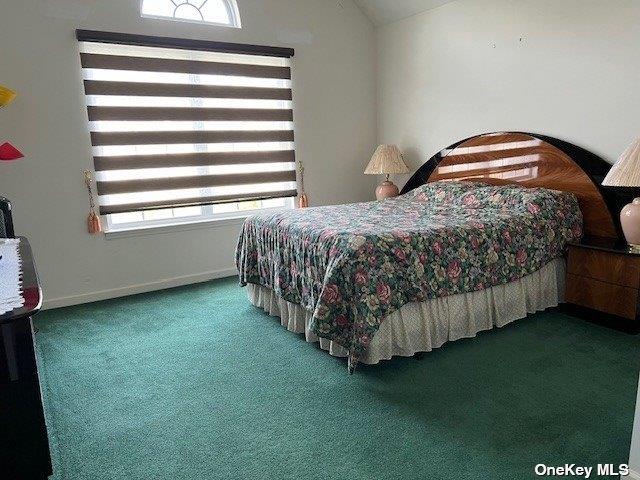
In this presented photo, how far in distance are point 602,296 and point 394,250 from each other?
1.51 m

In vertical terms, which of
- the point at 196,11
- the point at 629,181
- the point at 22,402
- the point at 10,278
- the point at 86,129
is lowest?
the point at 22,402

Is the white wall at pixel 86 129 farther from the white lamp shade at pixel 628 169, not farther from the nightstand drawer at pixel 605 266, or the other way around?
the white lamp shade at pixel 628 169

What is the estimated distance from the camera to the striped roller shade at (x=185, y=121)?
3654mm

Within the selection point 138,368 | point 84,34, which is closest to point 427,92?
point 84,34

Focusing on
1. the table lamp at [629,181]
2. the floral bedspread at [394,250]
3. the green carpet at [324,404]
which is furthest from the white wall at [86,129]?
the table lamp at [629,181]

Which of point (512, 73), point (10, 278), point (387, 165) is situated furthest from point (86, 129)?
point (512, 73)

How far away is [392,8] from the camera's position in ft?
14.7

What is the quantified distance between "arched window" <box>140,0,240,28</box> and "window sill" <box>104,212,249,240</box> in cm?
177

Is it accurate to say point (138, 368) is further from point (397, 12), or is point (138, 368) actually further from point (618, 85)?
point (397, 12)

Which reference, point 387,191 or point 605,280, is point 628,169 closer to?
point 605,280

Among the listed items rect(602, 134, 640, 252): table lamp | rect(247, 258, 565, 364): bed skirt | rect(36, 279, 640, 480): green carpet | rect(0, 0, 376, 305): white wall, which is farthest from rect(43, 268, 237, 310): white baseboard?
rect(602, 134, 640, 252): table lamp

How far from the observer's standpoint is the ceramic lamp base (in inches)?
107

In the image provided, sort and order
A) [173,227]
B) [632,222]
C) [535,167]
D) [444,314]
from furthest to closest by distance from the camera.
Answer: [173,227]
[535,167]
[632,222]
[444,314]

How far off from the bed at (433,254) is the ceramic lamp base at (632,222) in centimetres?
32
